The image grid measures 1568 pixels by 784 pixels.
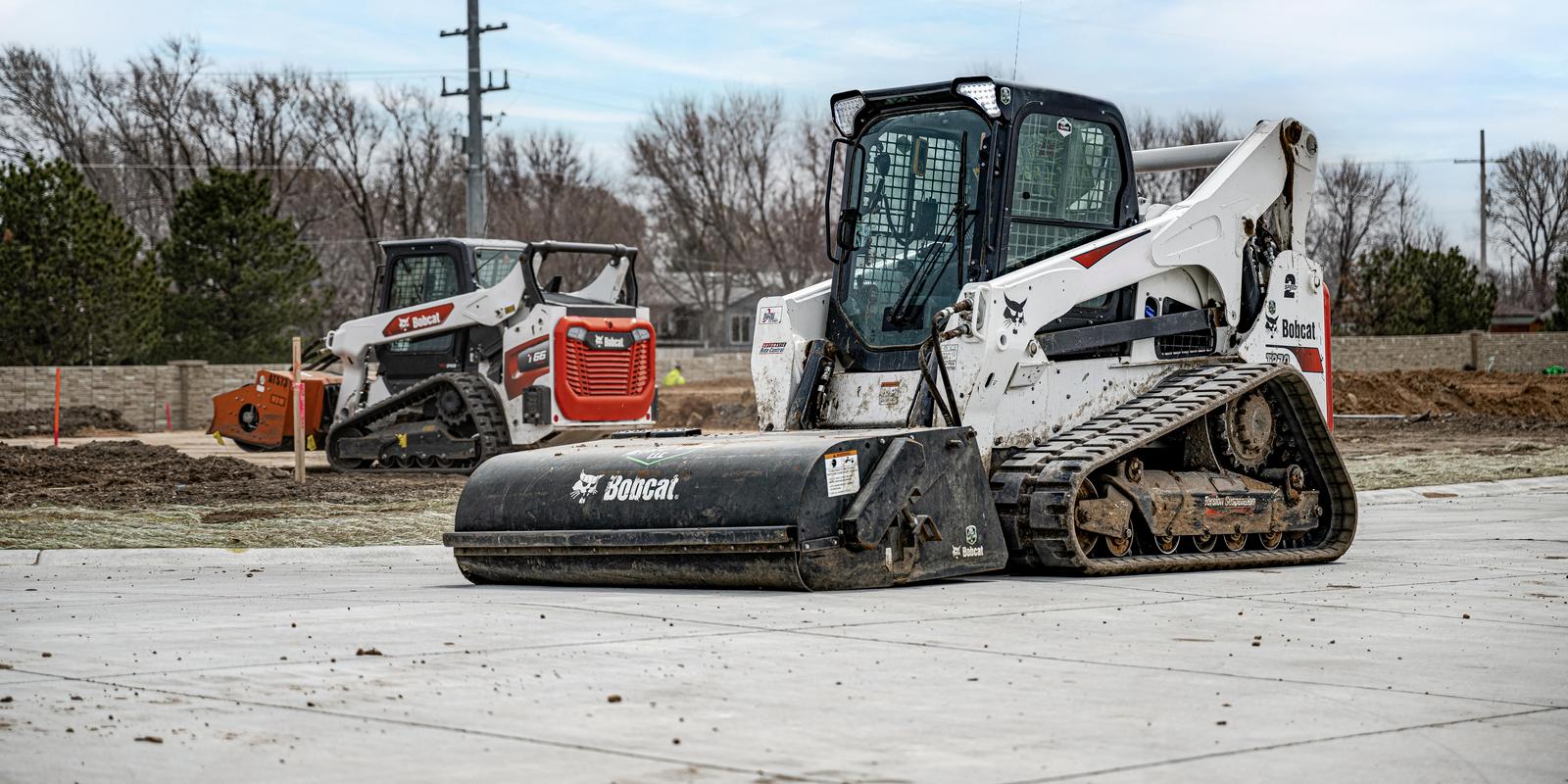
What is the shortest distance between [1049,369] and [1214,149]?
3.20m

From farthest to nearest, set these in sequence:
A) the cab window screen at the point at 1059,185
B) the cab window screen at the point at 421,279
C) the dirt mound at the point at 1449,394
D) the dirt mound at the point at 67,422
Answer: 1. the dirt mound at the point at 1449,394
2. the dirt mound at the point at 67,422
3. the cab window screen at the point at 421,279
4. the cab window screen at the point at 1059,185

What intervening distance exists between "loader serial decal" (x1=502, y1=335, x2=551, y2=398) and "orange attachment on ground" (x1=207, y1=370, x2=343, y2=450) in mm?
3483

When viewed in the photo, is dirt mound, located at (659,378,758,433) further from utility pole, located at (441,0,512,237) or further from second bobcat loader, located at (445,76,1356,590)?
second bobcat loader, located at (445,76,1356,590)

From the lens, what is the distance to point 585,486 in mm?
9180

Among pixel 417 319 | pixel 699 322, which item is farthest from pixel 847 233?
pixel 699 322

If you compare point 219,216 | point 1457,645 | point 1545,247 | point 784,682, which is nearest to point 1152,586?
point 1457,645

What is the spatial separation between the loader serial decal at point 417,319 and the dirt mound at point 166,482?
196 cm

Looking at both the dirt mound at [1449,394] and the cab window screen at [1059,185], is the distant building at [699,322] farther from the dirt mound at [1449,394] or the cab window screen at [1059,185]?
the cab window screen at [1059,185]

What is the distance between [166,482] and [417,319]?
15.1ft

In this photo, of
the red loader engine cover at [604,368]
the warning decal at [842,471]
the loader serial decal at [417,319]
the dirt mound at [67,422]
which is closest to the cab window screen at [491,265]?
the loader serial decal at [417,319]

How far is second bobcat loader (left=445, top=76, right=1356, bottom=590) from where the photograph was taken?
8.74 metres

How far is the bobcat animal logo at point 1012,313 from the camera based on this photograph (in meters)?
9.88

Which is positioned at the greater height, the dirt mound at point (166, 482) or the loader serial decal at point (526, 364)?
the loader serial decal at point (526, 364)

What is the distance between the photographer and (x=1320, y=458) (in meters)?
11.5
